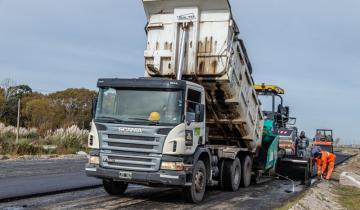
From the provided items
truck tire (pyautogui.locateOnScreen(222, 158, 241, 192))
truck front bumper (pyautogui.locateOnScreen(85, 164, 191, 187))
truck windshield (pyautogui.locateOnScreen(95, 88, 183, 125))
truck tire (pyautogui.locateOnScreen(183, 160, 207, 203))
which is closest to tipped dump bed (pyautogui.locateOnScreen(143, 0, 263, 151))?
truck tire (pyautogui.locateOnScreen(222, 158, 241, 192))

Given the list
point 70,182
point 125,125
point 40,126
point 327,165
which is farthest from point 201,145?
point 40,126

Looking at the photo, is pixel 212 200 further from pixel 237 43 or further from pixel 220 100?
pixel 237 43

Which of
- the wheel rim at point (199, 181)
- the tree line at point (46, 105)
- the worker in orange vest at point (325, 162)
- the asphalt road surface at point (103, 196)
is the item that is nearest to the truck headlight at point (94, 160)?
the asphalt road surface at point (103, 196)

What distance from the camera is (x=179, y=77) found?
11383 mm

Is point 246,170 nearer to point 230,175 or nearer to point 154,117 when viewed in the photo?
point 230,175

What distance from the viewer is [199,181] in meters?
10.5

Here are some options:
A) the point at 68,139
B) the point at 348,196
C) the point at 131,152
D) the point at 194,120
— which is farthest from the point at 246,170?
the point at 68,139

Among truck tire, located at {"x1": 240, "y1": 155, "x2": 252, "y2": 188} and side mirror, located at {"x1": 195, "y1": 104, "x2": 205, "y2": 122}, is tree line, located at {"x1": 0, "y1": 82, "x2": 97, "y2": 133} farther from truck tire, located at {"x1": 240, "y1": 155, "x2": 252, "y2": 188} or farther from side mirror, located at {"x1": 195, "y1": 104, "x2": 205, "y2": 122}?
side mirror, located at {"x1": 195, "y1": 104, "x2": 205, "y2": 122}

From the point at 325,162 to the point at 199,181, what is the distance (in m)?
8.88

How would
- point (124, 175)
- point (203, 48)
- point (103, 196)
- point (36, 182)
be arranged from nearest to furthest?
point (124, 175)
point (103, 196)
point (203, 48)
point (36, 182)

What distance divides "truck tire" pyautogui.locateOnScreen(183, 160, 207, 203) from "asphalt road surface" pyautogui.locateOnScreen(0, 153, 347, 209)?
6.4 inches

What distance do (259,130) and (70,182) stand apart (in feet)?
18.5

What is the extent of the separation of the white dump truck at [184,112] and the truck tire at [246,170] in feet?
0.09

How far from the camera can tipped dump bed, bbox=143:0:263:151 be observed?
455 inches
